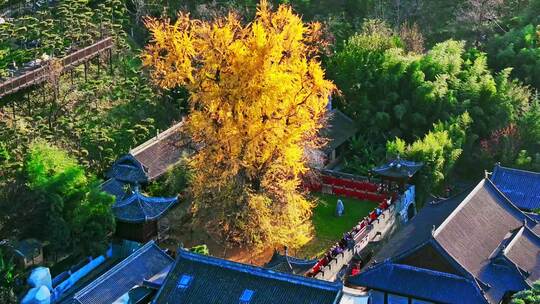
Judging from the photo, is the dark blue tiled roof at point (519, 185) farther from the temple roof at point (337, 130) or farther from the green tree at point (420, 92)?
the temple roof at point (337, 130)

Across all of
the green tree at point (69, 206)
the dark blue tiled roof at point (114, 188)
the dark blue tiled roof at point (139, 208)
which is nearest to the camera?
the green tree at point (69, 206)

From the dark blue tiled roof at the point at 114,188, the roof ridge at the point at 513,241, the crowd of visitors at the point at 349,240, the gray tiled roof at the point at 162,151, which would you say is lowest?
the dark blue tiled roof at the point at 114,188

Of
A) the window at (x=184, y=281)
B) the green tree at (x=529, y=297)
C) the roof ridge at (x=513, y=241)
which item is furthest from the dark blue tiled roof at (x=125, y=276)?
the green tree at (x=529, y=297)

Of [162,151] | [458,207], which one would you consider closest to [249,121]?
[162,151]

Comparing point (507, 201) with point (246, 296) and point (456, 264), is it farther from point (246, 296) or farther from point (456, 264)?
point (246, 296)

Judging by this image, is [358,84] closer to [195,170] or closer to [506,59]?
[506,59]

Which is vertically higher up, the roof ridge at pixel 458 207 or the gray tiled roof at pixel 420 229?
the roof ridge at pixel 458 207

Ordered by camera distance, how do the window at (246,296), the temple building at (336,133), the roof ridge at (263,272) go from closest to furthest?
the roof ridge at (263,272) → the window at (246,296) → the temple building at (336,133)

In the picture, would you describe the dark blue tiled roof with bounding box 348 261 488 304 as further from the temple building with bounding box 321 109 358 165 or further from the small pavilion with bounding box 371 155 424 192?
the temple building with bounding box 321 109 358 165
